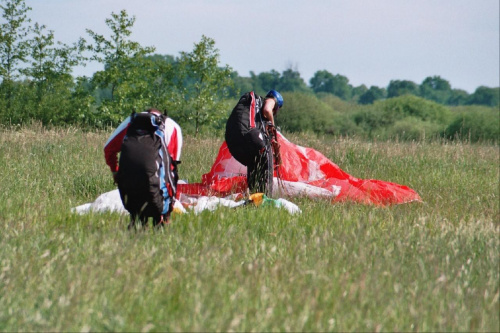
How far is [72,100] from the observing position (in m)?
28.8

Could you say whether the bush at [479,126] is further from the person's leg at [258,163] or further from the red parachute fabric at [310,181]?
the person's leg at [258,163]

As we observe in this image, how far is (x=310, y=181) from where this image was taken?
30.8 ft

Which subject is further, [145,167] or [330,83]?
[330,83]

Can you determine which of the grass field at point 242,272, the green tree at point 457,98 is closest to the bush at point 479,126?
the grass field at point 242,272

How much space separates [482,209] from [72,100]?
2398 centimetres

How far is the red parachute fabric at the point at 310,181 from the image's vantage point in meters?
8.41

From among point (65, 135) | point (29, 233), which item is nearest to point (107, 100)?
point (65, 135)

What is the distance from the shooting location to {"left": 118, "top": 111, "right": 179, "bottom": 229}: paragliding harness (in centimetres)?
485

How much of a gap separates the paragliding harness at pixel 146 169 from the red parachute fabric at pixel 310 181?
121 inches

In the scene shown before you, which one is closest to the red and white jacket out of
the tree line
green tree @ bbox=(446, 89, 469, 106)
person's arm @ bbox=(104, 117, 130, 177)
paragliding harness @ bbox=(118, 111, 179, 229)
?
person's arm @ bbox=(104, 117, 130, 177)

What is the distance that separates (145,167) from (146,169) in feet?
0.06

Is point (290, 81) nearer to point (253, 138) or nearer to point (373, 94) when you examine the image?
point (373, 94)

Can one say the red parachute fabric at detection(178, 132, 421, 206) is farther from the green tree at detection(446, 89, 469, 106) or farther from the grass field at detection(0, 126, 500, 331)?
the green tree at detection(446, 89, 469, 106)

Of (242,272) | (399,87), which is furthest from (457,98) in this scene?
(242,272)
